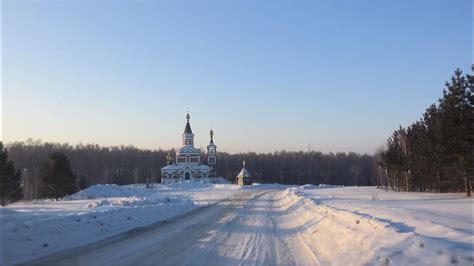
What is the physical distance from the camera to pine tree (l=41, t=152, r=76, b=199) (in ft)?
160

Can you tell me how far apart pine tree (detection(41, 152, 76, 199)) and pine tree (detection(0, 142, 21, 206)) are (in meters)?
3.69

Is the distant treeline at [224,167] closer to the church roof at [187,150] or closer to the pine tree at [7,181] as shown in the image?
the church roof at [187,150]

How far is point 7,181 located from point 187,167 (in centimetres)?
7226

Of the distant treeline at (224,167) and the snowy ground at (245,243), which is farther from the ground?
the distant treeline at (224,167)

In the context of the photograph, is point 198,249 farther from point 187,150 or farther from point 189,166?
point 187,150

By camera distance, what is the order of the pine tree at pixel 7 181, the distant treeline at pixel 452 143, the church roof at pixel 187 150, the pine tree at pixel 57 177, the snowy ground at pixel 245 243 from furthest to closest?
the church roof at pixel 187 150
the pine tree at pixel 57 177
the pine tree at pixel 7 181
the distant treeline at pixel 452 143
the snowy ground at pixel 245 243

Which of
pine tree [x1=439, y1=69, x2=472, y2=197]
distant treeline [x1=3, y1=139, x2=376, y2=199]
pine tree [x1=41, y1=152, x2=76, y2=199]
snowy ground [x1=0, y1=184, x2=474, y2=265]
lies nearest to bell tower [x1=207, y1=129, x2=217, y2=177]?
distant treeline [x1=3, y1=139, x2=376, y2=199]

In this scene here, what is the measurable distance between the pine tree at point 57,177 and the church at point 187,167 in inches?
2502

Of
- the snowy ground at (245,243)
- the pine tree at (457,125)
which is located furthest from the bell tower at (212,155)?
the snowy ground at (245,243)

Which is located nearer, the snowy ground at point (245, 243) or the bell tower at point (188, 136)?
the snowy ground at point (245, 243)

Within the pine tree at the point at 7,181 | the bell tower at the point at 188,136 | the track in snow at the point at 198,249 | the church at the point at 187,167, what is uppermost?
the bell tower at the point at 188,136

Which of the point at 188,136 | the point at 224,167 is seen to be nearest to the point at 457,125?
the point at 188,136

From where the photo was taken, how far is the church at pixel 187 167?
115 metres

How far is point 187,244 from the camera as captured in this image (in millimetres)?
12312
